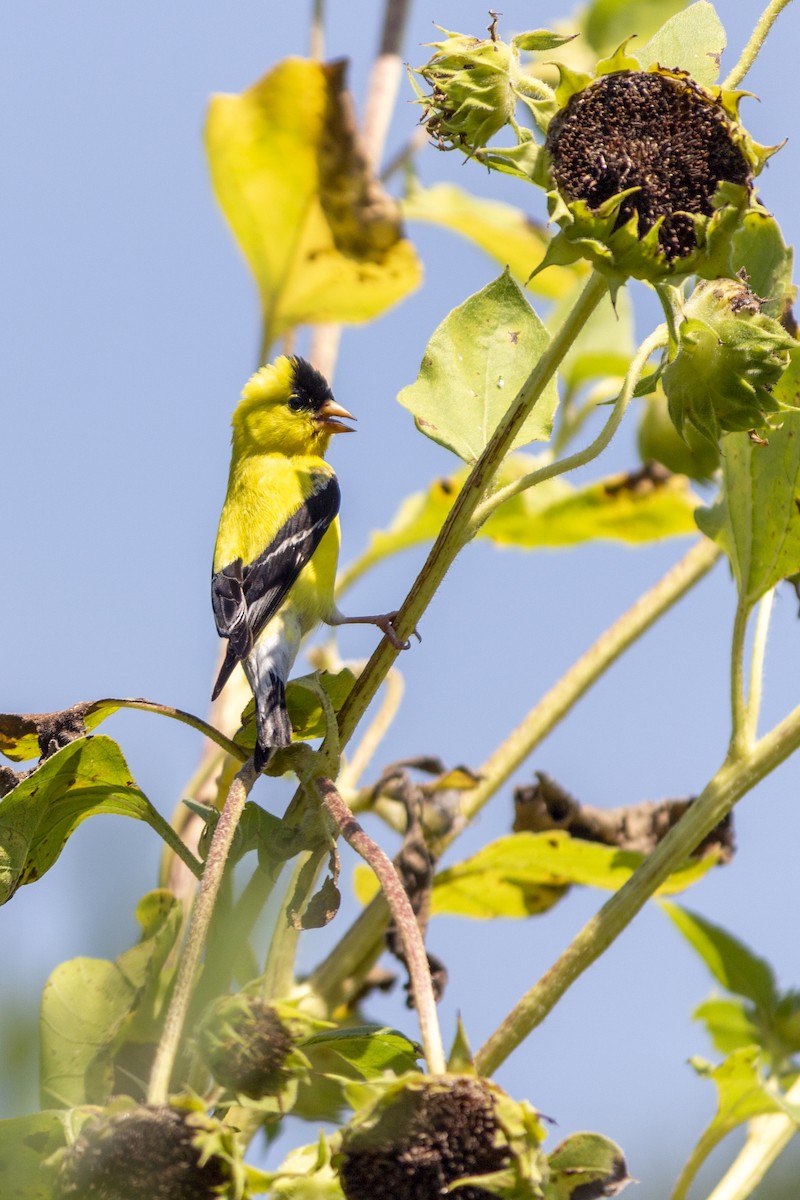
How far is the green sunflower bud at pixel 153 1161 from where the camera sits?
1221 mm

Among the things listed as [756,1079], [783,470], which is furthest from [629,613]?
[756,1079]

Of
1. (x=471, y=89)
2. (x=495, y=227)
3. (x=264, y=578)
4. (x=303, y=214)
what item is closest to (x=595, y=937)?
(x=471, y=89)

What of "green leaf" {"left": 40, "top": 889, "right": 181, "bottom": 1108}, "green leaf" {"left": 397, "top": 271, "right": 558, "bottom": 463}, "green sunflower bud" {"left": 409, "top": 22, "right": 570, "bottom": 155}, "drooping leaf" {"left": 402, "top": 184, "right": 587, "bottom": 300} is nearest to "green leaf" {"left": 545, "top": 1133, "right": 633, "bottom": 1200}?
Answer: "green leaf" {"left": 40, "top": 889, "right": 181, "bottom": 1108}

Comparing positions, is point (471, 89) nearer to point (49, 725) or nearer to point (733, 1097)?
point (49, 725)

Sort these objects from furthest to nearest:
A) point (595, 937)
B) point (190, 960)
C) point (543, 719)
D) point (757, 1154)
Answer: point (543, 719) → point (757, 1154) → point (595, 937) → point (190, 960)

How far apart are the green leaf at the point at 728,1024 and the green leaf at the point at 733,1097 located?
415 mm

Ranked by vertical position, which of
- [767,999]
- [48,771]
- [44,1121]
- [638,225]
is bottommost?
[767,999]

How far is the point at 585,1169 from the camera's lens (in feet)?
4.31

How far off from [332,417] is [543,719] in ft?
6.84

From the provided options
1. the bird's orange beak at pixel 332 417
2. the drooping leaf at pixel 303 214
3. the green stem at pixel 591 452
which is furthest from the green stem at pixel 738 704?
the bird's orange beak at pixel 332 417

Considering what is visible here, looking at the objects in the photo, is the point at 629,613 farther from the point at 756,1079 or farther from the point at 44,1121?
the point at 44,1121

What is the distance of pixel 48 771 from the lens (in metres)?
1.65

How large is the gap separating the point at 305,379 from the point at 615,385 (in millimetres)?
1051

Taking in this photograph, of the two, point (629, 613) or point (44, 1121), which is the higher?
point (629, 613)
